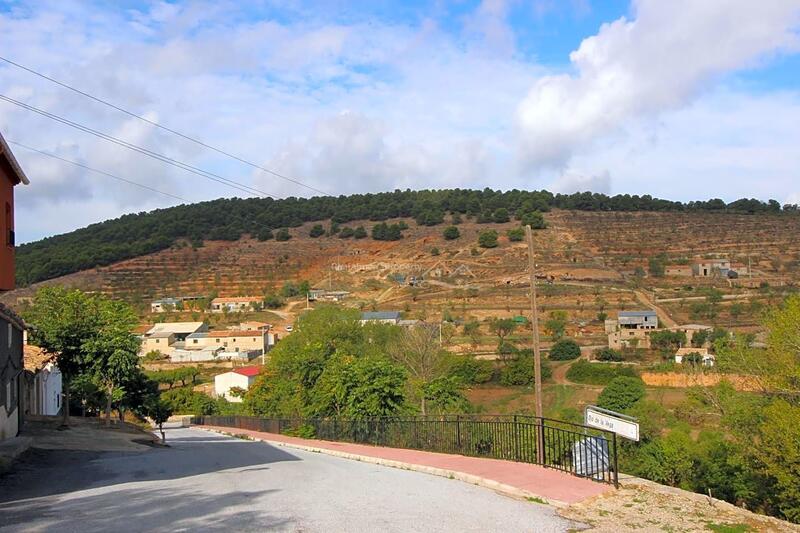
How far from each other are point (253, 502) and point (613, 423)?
5968mm

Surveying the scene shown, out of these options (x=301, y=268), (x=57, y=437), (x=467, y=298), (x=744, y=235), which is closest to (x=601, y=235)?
(x=744, y=235)

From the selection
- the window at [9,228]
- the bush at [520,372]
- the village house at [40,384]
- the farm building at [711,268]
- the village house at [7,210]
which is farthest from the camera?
the farm building at [711,268]

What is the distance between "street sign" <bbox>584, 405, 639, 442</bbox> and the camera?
1234 cm

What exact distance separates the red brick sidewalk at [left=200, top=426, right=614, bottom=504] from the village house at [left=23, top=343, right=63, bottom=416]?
1762cm

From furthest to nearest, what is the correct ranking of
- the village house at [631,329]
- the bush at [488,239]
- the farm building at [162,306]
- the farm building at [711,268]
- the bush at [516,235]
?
the bush at [516,235] < the bush at [488,239] < the farm building at [162,306] < the farm building at [711,268] < the village house at [631,329]

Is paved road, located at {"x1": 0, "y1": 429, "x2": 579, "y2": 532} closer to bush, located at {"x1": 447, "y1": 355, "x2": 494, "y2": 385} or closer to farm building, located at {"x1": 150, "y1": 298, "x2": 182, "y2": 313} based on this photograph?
bush, located at {"x1": 447, "y1": 355, "x2": 494, "y2": 385}

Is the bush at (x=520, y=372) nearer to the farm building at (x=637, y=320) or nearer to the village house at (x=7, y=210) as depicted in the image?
the farm building at (x=637, y=320)

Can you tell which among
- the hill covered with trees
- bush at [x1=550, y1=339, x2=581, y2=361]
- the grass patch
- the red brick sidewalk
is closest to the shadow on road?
the red brick sidewalk

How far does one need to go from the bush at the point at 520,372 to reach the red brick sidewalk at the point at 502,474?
42.9 meters

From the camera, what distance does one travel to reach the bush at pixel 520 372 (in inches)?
2499

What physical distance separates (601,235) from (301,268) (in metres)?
48.2

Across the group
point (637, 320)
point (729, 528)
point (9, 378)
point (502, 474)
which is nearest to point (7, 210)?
point (9, 378)

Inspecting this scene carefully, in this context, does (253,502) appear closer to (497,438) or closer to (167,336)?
(497,438)

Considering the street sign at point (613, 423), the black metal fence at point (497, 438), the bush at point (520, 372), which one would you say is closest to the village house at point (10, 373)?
the black metal fence at point (497, 438)
